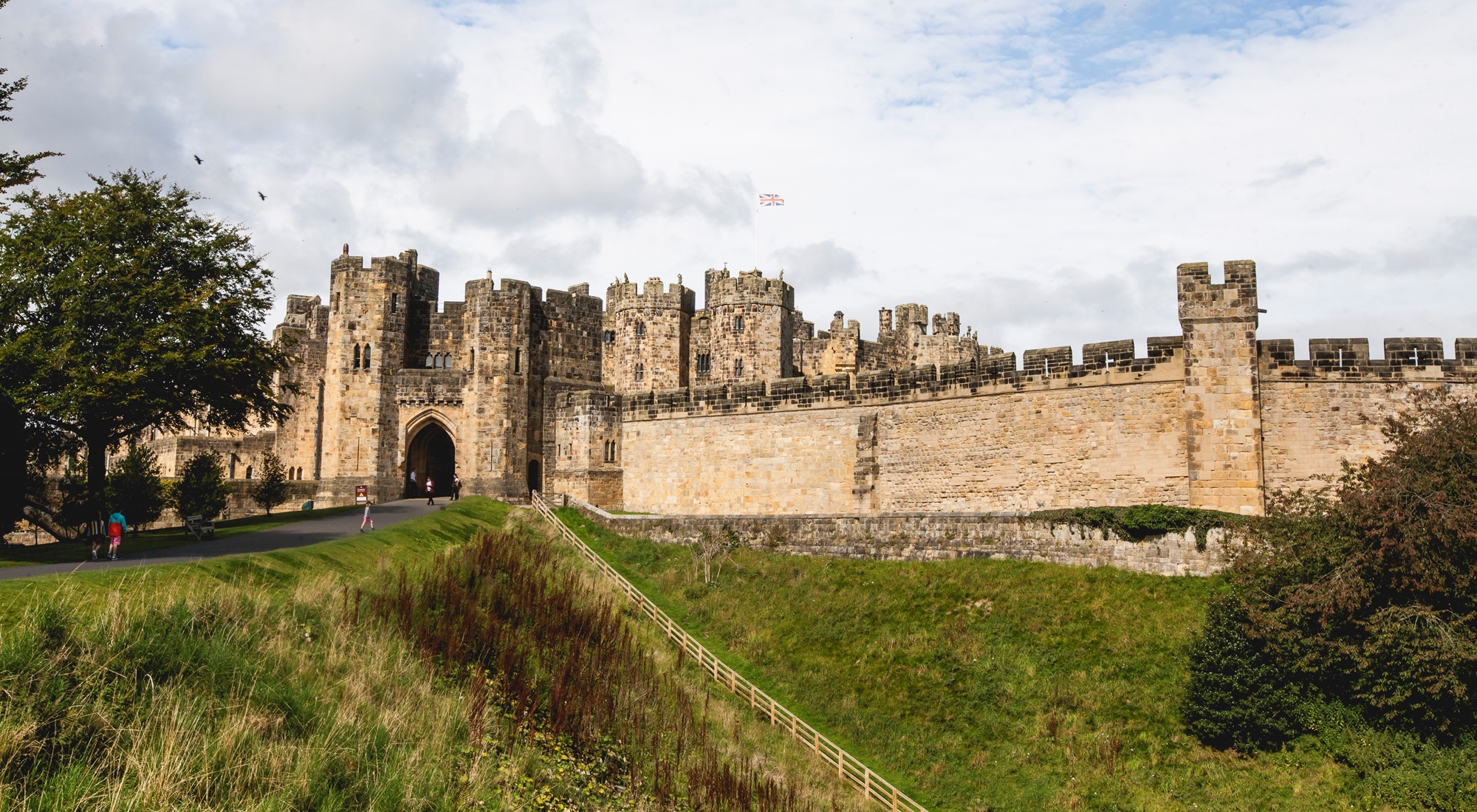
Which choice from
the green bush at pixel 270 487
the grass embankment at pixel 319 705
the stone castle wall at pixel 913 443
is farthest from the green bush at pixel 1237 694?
the green bush at pixel 270 487

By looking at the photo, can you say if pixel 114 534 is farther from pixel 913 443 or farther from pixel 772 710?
pixel 913 443

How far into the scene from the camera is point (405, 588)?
17.7 metres

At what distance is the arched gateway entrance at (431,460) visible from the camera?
41.6 m

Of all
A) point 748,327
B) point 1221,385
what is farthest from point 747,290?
point 1221,385

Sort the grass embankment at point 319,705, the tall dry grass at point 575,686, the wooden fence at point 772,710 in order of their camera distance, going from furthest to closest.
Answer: the wooden fence at point 772,710, the tall dry grass at point 575,686, the grass embankment at point 319,705

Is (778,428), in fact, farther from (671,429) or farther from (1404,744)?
(1404,744)

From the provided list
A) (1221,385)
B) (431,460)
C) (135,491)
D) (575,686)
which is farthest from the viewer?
(431,460)

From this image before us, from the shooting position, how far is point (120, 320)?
21766mm

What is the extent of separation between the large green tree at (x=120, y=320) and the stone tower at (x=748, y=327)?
925 inches

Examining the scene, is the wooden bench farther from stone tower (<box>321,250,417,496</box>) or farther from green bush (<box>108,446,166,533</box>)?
stone tower (<box>321,250,417,496</box>)

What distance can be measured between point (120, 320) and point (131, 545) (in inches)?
181

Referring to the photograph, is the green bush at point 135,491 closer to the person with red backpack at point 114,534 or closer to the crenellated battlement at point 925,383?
the person with red backpack at point 114,534

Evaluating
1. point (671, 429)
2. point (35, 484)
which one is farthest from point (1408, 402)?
point (35, 484)

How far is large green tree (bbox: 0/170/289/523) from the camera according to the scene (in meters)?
20.9
